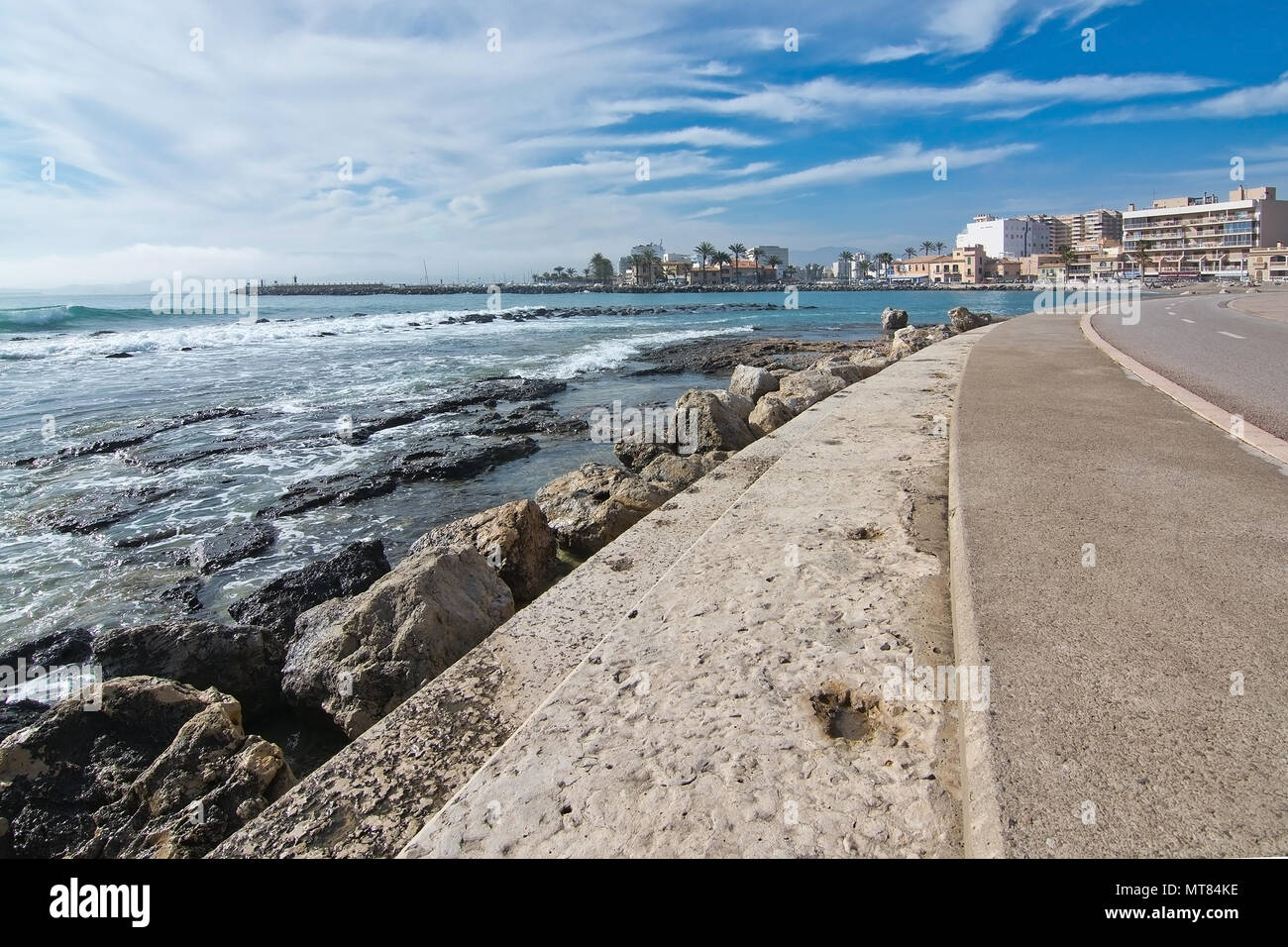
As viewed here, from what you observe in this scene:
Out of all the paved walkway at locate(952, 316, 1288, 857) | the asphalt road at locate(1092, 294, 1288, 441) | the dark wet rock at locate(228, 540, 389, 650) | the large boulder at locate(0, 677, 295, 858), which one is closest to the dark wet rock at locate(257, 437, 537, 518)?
the dark wet rock at locate(228, 540, 389, 650)

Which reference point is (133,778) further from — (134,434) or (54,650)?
(134,434)

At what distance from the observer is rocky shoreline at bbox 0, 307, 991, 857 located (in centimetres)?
326

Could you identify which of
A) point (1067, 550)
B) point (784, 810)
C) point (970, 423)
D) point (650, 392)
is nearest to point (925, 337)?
point (650, 392)

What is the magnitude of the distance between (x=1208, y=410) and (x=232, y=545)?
9.83 m

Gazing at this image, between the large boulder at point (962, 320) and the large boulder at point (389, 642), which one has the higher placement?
the large boulder at point (962, 320)

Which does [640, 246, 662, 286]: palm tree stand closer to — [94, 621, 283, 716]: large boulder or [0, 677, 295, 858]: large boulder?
[94, 621, 283, 716]: large boulder

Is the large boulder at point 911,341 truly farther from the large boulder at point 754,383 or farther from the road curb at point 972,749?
the road curb at point 972,749

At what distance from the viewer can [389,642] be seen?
418 cm

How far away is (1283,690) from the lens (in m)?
2.36

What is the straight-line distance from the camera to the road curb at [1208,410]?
5.45 metres

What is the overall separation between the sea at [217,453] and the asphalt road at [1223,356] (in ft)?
26.8

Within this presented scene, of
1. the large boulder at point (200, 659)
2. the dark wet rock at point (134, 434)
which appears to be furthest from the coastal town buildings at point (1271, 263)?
the large boulder at point (200, 659)
